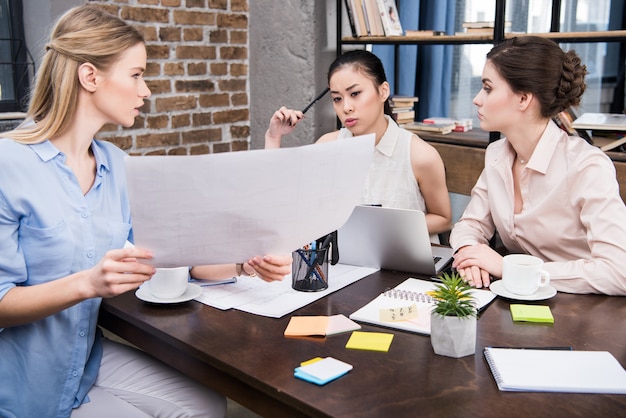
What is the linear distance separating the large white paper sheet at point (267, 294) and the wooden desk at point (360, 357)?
0.09ft

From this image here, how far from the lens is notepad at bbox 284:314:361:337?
124 centimetres

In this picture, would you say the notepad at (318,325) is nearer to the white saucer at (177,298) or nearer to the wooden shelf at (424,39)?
the white saucer at (177,298)

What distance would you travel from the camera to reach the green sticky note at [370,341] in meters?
1.18

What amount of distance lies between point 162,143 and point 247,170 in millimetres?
2135

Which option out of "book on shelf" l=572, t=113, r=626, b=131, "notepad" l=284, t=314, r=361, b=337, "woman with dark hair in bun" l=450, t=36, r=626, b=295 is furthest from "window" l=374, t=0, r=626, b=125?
"notepad" l=284, t=314, r=361, b=337

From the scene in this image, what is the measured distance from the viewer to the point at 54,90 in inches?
58.7

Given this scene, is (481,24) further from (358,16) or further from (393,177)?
(393,177)

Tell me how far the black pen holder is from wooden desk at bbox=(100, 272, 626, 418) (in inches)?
2.2

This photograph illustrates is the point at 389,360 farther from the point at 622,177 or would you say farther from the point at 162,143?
the point at 162,143

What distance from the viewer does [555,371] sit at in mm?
1082

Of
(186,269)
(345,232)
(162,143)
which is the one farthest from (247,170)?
(162,143)

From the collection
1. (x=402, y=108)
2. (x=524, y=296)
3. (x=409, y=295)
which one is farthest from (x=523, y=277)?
(x=402, y=108)

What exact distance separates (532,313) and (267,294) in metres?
0.55

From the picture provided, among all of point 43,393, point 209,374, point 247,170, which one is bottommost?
point 43,393
